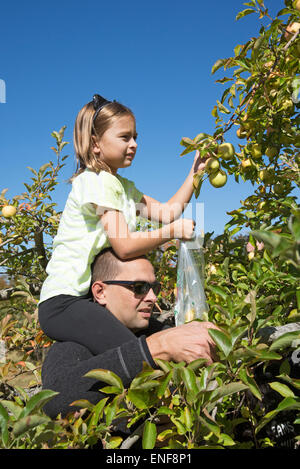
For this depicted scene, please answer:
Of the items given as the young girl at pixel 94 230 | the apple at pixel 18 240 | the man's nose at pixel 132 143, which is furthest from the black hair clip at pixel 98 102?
the apple at pixel 18 240

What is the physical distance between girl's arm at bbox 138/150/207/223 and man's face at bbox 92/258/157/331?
0.56 meters

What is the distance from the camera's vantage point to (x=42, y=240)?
318 centimetres

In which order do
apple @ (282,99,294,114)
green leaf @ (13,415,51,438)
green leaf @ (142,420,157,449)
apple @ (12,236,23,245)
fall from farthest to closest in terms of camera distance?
apple @ (12,236,23,245), apple @ (282,99,294,114), green leaf @ (142,420,157,449), green leaf @ (13,415,51,438)

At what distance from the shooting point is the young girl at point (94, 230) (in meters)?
1.51

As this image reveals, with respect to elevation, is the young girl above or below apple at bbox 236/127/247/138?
below

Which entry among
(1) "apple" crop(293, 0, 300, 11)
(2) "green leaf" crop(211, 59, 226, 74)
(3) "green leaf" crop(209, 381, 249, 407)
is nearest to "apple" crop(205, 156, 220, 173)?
(2) "green leaf" crop(211, 59, 226, 74)

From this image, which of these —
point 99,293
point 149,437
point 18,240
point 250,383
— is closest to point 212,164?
point 99,293

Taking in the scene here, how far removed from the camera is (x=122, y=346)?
4.05 ft

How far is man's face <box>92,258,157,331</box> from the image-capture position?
159 centimetres

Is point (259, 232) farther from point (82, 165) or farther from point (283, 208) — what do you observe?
point (82, 165)

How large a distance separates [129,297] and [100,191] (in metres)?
0.46

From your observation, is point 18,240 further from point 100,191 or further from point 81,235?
point 100,191

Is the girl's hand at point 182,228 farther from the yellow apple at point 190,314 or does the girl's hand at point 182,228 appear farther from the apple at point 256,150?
the apple at point 256,150

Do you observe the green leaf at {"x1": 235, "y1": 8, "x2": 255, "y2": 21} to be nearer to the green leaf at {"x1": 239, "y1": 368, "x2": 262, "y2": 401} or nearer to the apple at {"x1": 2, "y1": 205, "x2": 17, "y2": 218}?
the green leaf at {"x1": 239, "y1": 368, "x2": 262, "y2": 401}
